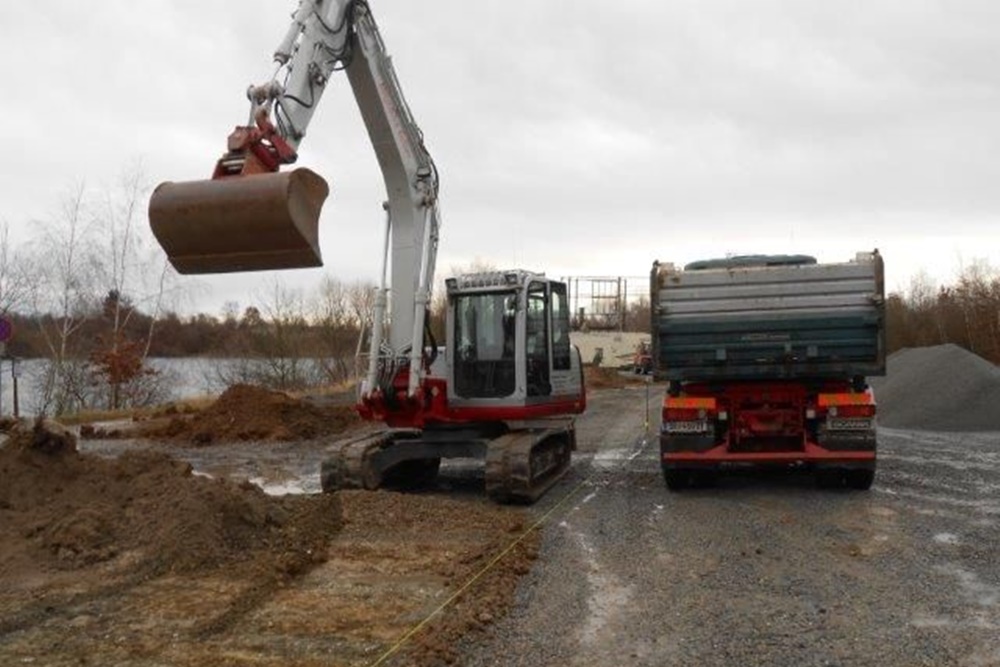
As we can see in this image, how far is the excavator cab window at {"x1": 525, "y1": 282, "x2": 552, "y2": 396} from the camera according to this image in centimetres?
1160

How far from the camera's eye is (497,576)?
709 cm

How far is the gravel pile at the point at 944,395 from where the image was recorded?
20.3 meters

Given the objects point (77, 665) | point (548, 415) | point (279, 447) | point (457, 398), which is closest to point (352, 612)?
point (77, 665)

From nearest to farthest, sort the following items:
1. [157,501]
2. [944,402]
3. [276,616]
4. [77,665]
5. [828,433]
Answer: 1. [77,665]
2. [276,616]
3. [157,501]
4. [828,433]
5. [944,402]

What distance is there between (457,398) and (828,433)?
440cm

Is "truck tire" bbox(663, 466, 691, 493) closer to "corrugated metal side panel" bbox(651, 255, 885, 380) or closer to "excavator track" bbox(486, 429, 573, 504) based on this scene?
"corrugated metal side panel" bbox(651, 255, 885, 380)

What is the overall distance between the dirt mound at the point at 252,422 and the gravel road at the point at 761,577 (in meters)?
9.24

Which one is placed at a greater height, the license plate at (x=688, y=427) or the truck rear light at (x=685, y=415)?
the truck rear light at (x=685, y=415)

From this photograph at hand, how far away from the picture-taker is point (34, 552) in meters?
7.66

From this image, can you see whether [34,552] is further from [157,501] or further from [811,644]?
[811,644]

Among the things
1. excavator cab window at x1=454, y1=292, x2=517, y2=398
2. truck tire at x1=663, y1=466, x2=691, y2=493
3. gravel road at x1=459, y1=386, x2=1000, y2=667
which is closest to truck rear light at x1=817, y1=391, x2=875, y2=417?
gravel road at x1=459, y1=386, x2=1000, y2=667

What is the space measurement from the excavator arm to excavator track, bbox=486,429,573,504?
1.32 m

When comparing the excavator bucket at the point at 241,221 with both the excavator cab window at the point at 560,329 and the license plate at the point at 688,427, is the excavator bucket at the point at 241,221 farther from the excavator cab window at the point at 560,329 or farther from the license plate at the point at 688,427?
the license plate at the point at 688,427

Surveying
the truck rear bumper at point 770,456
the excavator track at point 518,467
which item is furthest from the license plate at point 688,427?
the excavator track at point 518,467
